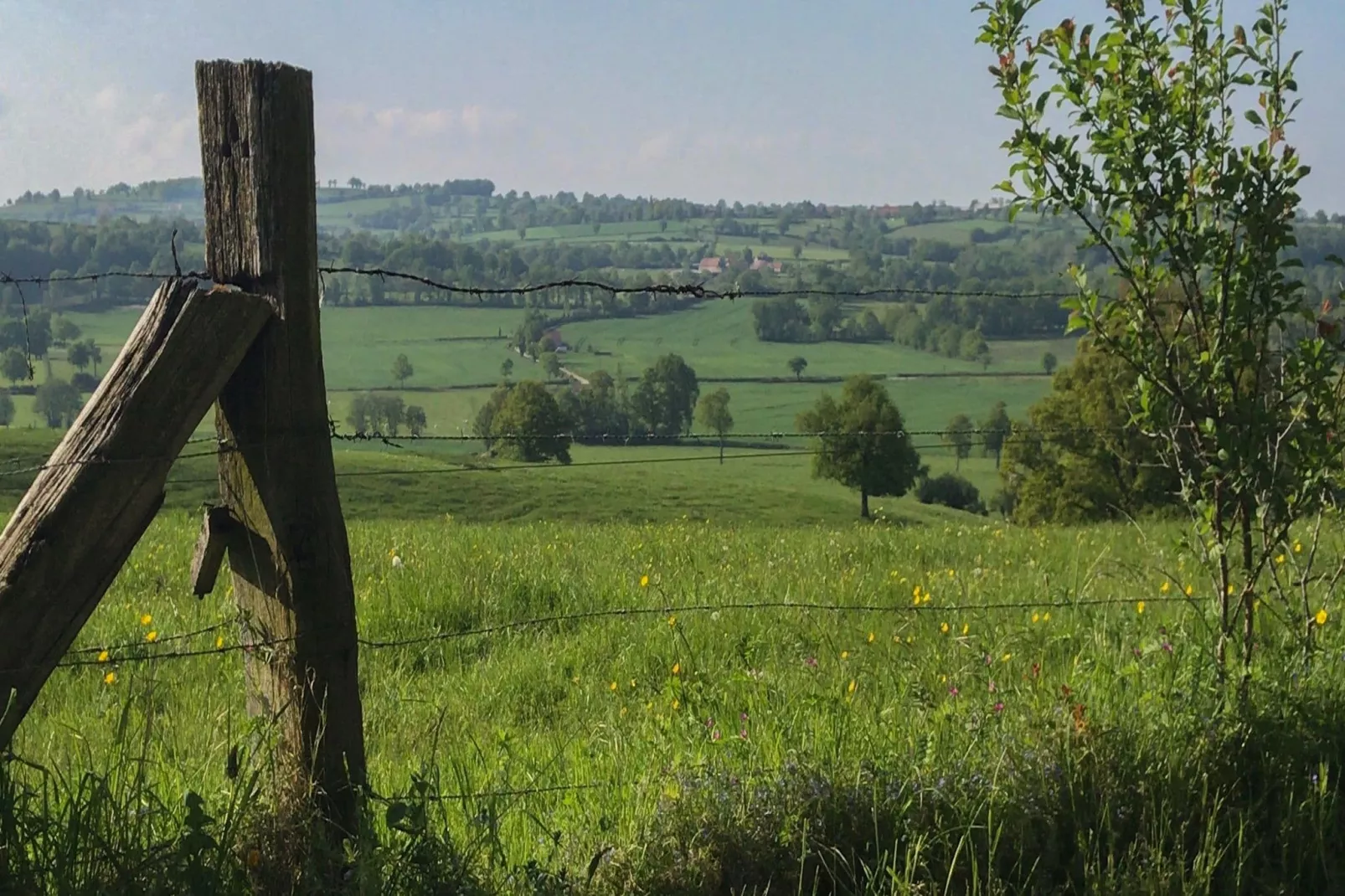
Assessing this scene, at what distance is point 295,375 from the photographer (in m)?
Answer: 3.10

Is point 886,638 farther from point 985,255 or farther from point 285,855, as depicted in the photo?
point 985,255

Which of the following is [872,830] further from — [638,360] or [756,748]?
[638,360]

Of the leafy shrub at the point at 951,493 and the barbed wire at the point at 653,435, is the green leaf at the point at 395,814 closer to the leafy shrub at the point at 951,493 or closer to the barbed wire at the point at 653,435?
the barbed wire at the point at 653,435

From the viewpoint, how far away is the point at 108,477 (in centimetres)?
281

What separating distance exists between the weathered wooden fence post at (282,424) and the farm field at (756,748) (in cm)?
23

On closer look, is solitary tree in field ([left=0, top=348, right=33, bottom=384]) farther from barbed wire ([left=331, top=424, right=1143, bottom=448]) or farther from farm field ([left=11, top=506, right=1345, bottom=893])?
barbed wire ([left=331, top=424, right=1143, bottom=448])

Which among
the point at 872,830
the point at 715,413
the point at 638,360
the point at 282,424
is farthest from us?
the point at 638,360

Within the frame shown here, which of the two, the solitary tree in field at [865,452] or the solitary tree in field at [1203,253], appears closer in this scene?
the solitary tree in field at [1203,253]

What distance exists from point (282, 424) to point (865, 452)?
6004 centimetres

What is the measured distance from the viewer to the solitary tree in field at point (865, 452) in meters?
62.8

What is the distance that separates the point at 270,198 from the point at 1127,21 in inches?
122

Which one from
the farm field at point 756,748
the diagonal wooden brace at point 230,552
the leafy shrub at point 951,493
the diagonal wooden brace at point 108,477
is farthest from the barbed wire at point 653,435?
the leafy shrub at point 951,493

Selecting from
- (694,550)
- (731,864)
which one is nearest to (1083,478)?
(694,550)

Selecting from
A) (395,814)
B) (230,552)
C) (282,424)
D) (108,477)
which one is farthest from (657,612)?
(108,477)
